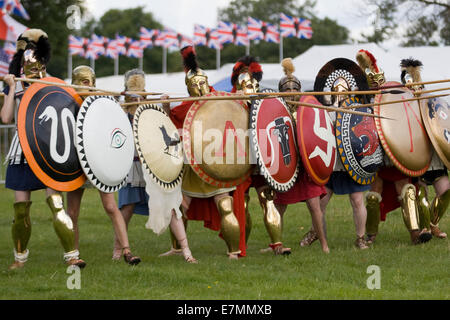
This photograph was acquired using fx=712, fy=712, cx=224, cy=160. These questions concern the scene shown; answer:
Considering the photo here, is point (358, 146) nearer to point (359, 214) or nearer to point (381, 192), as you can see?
point (359, 214)

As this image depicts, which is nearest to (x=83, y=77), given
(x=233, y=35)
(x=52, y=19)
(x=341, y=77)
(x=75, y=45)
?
(x=341, y=77)

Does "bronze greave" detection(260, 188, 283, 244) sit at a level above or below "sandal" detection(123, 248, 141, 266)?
above

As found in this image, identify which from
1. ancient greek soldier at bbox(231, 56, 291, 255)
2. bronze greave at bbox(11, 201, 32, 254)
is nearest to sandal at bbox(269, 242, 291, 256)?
ancient greek soldier at bbox(231, 56, 291, 255)

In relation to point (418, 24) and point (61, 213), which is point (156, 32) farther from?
point (61, 213)

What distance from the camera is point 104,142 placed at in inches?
220

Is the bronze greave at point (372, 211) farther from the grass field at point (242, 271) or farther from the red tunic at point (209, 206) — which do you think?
the red tunic at point (209, 206)

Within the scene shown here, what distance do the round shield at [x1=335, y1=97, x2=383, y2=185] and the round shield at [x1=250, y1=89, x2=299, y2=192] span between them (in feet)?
1.46

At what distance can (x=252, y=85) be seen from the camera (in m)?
6.60

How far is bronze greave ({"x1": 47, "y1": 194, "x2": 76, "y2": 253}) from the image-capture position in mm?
5609

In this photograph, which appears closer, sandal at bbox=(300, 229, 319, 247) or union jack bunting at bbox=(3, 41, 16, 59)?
sandal at bbox=(300, 229, 319, 247)

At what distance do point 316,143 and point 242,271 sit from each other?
4.51 feet

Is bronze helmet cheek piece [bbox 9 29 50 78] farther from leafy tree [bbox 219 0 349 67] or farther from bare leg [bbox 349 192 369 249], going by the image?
leafy tree [bbox 219 0 349 67]

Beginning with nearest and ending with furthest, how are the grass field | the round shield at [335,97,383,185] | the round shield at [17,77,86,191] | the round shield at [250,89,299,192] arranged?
the grass field < the round shield at [17,77,86,191] < the round shield at [250,89,299,192] < the round shield at [335,97,383,185]
